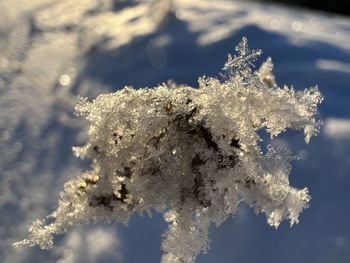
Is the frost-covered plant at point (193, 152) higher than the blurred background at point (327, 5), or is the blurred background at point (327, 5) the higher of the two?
the blurred background at point (327, 5)

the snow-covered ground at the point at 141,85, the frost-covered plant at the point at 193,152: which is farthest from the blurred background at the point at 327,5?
the frost-covered plant at the point at 193,152

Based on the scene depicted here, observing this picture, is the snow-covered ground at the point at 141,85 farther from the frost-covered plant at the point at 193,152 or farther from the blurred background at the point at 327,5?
the blurred background at the point at 327,5

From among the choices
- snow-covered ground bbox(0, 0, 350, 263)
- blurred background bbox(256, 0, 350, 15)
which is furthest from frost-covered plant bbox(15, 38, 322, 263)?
blurred background bbox(256, 0, 350, 15)

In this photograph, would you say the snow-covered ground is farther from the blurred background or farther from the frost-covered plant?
the blurred background

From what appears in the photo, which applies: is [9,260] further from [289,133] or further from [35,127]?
[289,133]

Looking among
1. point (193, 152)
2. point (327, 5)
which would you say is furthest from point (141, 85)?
point (327, 5)

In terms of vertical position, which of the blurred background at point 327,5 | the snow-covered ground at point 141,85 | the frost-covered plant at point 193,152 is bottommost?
the frost-covered plant at point 193,152
